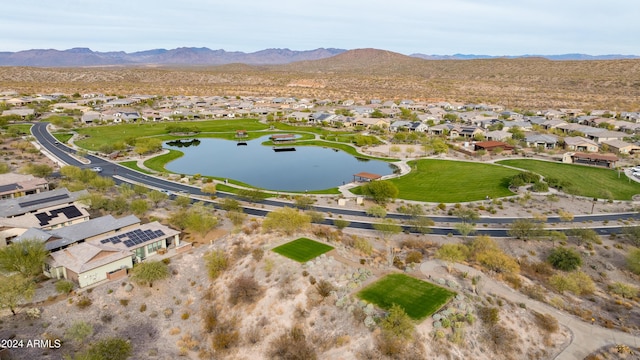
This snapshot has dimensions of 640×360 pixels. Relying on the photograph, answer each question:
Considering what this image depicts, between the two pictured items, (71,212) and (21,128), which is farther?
(21,128)


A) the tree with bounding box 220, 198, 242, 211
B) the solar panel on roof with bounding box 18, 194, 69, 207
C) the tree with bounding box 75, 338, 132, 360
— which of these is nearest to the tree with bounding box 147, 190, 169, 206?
the tree with bounding box 220, 198, 242, 211

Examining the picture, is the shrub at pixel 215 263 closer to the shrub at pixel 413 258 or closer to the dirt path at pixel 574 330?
the shrub at pixel 413 258

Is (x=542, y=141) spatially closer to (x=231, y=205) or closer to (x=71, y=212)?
(x=231, y=205)

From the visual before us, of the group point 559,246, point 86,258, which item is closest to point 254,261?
point 86,258

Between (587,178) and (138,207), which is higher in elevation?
Result: (587,178)

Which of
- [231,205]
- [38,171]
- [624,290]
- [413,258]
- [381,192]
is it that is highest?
[381,192]

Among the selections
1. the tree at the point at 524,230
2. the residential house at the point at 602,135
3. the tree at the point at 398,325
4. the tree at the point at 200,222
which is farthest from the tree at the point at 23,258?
the residential house at the point at 602,135

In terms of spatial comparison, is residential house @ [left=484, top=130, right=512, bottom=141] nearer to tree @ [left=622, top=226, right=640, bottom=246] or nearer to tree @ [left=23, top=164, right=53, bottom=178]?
tree @ [left=622, top=226, right=640, bottom=246]

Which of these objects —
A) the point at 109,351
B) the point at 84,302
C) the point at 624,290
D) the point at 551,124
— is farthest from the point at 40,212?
the point at 551,124
